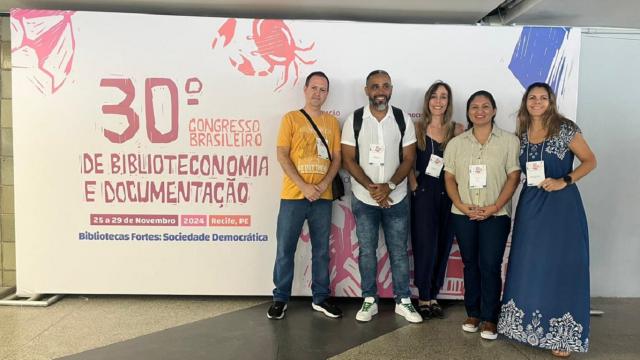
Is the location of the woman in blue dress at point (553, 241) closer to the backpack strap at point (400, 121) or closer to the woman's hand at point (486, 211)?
the woman's hand at point (486, 211)

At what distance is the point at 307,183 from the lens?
3166 millimetres

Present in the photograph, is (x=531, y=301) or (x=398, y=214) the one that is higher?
(x=398, y=214)

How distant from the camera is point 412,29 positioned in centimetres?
346

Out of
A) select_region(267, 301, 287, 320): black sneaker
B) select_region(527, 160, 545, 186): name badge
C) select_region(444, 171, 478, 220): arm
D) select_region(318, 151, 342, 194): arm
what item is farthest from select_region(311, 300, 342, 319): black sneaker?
select_region(527, 160, 545, 186): name badge

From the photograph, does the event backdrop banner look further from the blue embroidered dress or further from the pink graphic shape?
the blue embroidered dress

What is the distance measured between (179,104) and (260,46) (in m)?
0.76

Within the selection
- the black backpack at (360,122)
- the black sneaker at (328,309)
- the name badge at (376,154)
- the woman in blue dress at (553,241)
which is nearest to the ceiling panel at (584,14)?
the woman in blue dress at (553,241)

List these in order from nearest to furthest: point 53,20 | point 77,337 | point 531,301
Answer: point 531,301 < point 77,337 < point 53,20

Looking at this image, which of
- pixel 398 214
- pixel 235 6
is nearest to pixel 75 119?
pixel 235 6

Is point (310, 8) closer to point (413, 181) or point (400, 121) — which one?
point (400, 121)

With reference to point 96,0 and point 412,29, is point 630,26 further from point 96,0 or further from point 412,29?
point 96,0

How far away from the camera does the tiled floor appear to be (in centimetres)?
274

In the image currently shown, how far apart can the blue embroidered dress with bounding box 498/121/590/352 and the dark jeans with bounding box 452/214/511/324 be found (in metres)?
0.18

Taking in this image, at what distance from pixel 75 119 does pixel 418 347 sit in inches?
117
